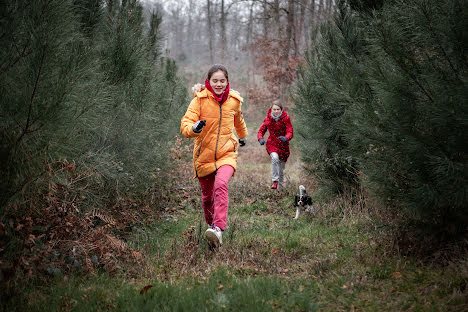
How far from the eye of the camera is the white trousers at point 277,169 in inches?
348

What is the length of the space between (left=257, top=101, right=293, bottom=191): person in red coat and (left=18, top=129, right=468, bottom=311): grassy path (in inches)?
134

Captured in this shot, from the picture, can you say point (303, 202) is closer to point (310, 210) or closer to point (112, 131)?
point (310, 210)

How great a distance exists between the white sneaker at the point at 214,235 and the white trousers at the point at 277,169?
4520 mm

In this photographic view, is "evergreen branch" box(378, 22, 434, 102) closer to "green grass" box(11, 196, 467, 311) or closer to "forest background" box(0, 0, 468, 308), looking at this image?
"forest background" box(0, 0, 468, 308)

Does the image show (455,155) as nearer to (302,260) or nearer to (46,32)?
(302,260)

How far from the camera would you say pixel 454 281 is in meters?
3.15

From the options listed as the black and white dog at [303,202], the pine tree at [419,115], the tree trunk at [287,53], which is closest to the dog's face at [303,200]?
the black and white dog at [303,202]

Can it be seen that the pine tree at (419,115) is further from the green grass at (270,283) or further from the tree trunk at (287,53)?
the tree trunk at (287,53)

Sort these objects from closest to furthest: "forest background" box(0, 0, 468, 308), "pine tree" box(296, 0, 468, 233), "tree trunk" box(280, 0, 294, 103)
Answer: "forest background" box(0, 0, 468, 308), "pine tree" box(296, 0, 468, 233), "tree trunk" box(280, 0, 294, 103)

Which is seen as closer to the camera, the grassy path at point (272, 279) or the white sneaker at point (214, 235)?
the grassy path at point (272, 279)

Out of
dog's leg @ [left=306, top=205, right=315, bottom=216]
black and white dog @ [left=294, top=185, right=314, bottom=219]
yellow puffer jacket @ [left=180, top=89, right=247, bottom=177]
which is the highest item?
yellow puffer jacket @ [left=180, top=89, right=247, bottom=177]

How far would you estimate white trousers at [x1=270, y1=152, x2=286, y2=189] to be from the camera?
29.0ft

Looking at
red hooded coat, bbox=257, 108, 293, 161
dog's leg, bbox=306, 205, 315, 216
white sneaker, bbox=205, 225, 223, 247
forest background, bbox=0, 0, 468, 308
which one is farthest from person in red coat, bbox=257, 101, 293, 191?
white sneaker, bbox=205, 225, 223, 247

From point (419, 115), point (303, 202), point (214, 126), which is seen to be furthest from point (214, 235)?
point (303, 202)
